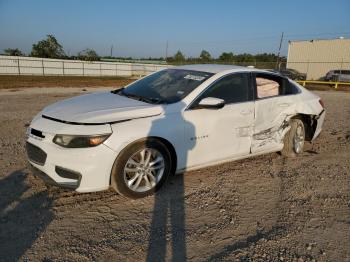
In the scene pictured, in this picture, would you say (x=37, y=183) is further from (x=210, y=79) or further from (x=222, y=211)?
(x=210, y=79)

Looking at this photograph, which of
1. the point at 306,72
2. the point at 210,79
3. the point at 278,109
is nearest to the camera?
the point at 210,79

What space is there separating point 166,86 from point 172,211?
6.03 feet

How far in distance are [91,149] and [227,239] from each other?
163 cm

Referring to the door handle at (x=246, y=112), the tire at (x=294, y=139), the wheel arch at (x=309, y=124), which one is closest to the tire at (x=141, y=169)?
the door handle at (x=246, y=112)

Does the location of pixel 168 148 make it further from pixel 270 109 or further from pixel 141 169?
pixel 270 109

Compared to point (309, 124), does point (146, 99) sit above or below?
above

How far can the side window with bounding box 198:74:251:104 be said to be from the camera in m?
4.39

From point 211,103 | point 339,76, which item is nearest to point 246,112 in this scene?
point 211,103

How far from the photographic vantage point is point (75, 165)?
11.1 ft

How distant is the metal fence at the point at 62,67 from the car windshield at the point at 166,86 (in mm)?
36443

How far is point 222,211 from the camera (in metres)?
3.62

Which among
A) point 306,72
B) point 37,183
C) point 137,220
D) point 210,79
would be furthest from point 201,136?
point 306,72

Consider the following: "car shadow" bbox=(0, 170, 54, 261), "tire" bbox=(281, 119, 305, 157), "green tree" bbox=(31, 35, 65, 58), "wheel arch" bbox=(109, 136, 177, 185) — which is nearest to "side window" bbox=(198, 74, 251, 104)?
"wheel arch" bbox=(109, 136, 177, 185)

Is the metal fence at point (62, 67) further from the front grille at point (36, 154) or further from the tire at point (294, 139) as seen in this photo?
the tire at point (294, 139)
